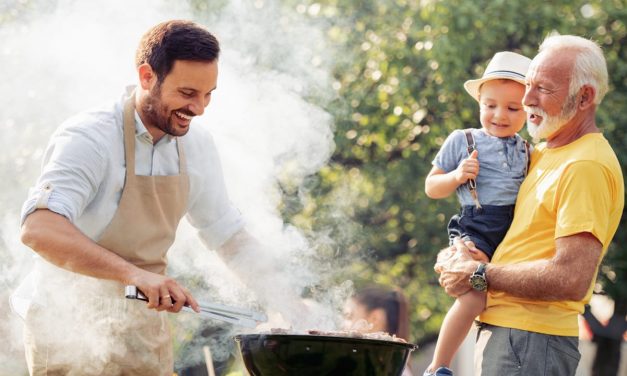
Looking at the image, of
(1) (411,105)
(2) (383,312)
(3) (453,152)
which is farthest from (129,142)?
(1) (411,105)

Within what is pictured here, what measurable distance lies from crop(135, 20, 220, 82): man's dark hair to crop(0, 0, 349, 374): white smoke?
3.11ft

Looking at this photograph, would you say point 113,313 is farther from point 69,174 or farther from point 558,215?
point 558,215

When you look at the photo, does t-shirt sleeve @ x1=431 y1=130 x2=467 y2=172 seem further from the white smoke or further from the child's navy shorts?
the white smoke

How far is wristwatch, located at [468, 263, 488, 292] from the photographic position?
10.4ft

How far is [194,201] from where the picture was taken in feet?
12.5

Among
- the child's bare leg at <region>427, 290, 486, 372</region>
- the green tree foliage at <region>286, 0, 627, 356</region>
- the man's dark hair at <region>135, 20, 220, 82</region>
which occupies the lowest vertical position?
the child's bare leg at <region>427, 290, 486, 372</region>

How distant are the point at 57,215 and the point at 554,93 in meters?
1.69

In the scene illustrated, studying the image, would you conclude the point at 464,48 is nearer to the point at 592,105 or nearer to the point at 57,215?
the point at 592,105

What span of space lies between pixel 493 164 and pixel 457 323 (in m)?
0.58

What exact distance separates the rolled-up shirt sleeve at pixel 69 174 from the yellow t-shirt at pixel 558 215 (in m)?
1.43

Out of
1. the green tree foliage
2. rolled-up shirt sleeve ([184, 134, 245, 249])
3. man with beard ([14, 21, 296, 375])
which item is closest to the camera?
man with beard ([14, 21, 296, 375])

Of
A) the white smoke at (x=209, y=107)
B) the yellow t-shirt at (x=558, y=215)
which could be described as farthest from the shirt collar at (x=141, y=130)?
the yellow t-shirt at (x=558, y=215)

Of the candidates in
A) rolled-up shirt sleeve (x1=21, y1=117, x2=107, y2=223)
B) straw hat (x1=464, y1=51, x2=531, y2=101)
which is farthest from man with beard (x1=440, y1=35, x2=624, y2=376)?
rolled-up shirt sleeve (x1=21, y1=117, x2=107, y2=223)

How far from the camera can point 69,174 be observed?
128 inches
